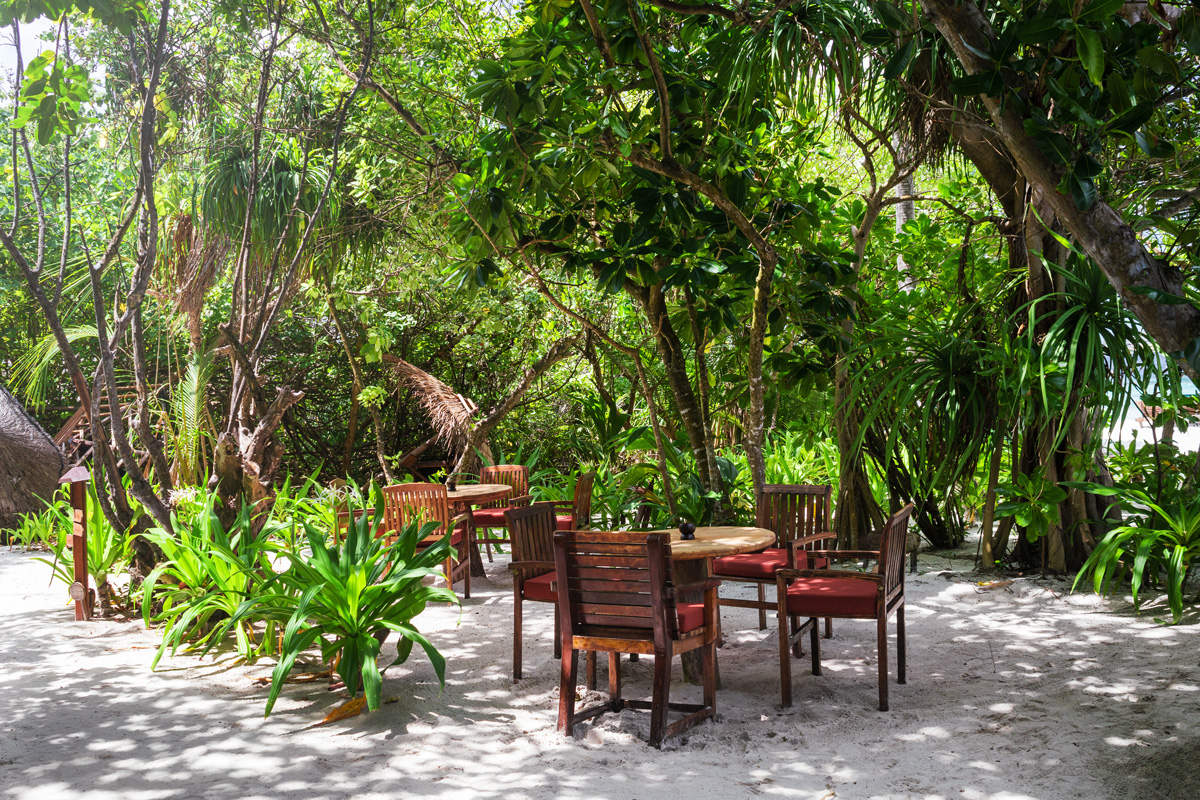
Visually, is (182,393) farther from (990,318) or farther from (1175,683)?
(1175,683)

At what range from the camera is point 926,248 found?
6020 mm

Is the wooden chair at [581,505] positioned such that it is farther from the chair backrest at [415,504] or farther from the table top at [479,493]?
the chair backrest at [415,504]

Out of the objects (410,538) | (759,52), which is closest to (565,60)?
(759,52)

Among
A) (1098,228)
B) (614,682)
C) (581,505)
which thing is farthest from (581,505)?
(1098,228)

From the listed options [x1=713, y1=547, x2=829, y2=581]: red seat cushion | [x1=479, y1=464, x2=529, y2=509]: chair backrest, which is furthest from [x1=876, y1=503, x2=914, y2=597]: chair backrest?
[x1=479, y1=464, x2=529, y2=509]: chair backrest

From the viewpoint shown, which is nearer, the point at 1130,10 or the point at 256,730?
the point at 256,730

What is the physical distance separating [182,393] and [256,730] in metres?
3.90

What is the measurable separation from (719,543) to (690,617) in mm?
451

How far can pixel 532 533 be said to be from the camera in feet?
12.9

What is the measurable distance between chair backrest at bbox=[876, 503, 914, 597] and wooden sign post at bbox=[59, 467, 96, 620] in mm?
4164

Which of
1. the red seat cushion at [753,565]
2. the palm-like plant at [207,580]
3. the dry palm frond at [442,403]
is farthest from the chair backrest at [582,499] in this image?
the dry palm frond at [442,403]

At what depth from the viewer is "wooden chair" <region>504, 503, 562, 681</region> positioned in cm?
372

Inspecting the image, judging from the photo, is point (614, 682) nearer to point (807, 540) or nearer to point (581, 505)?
point (807, 540)

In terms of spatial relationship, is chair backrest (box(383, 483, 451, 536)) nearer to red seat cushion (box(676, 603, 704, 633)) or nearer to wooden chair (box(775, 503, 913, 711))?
red seat cushion (box(676, 603, 704, 633))
